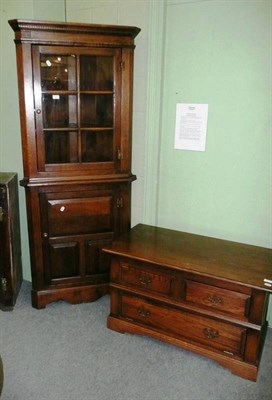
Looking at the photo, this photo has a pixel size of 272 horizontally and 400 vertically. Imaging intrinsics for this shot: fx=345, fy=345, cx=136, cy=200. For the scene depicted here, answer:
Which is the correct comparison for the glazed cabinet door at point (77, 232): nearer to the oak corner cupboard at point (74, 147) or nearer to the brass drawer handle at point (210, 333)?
the oak corner cupboard at point (74, 147)

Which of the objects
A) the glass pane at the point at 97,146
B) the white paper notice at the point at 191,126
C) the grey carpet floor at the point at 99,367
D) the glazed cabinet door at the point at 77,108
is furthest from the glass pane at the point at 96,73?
the grey carpet floor at the point at 99,367

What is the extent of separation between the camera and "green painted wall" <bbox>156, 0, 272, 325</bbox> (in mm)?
2082

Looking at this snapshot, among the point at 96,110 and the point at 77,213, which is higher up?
the point at 96,110

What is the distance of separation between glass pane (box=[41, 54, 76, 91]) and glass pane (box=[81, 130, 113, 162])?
335 millimetres

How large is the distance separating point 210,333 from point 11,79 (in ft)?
7.06

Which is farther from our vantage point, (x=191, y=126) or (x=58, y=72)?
(x=191, y=126)

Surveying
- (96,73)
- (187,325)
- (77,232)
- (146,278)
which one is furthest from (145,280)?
(96,73)

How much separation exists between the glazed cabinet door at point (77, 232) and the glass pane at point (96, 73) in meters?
0.70

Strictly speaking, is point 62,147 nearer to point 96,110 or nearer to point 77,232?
point 96,110

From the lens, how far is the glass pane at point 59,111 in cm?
225

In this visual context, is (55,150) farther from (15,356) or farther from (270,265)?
(270,265)

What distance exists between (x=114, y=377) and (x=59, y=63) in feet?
6.31

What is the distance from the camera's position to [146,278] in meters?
2.09

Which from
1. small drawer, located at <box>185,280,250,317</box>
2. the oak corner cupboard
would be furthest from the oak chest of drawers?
the oak corner cupboard
